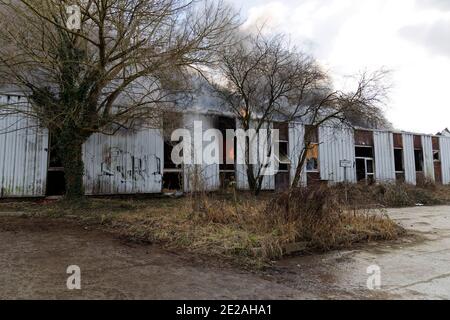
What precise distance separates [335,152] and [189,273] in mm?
18859

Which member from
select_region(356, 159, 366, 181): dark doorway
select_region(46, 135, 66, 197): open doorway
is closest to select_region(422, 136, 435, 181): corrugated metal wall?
select_region(356, 159, 366, 181): dark doorway

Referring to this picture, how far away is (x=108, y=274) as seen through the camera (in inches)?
222

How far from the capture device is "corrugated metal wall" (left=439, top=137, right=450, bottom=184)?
94.8 feet

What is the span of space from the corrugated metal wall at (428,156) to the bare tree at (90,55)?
20484 millimetres

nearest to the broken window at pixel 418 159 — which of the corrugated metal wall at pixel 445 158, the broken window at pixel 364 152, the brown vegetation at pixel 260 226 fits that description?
the corrugated metal wall at pixel 445 158

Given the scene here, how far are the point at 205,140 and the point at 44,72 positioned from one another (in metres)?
7.67

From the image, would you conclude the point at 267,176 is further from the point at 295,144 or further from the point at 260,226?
the point at 260,226

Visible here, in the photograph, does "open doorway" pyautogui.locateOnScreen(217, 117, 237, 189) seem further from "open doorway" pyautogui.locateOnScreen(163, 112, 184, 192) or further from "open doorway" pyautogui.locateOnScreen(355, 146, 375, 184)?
"open doorway" pyautogui.locateOnScreen(355, 146, 375, 184)

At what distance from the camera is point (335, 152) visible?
23281 mm

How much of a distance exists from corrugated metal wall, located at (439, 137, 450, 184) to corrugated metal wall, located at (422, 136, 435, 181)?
1356 mm

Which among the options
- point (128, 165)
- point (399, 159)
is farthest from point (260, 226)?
point (399, 159)

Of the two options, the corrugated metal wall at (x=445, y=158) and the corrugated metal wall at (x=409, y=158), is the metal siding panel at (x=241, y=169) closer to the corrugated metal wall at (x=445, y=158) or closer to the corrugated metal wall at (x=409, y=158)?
the corrugated metal wall at (x=409, y=158)

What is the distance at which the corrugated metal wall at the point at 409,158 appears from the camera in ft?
86.8
